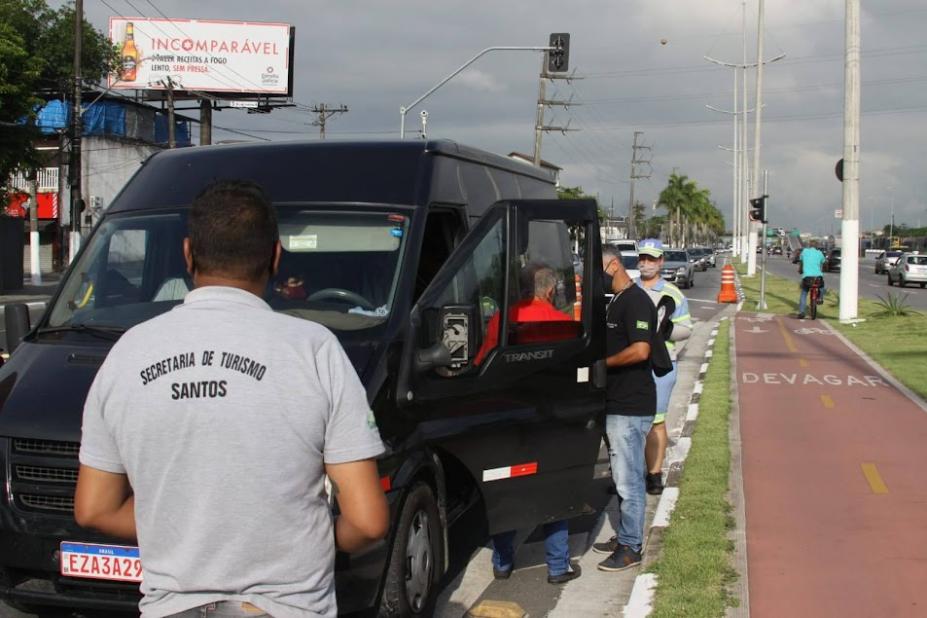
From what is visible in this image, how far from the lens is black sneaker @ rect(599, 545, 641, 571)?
630cm

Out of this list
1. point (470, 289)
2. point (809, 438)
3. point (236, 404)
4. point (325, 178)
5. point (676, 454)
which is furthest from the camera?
point (809, 438)

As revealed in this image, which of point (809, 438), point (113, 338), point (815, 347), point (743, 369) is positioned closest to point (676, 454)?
point (809, 438)

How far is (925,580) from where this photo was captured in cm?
612

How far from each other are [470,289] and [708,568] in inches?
90.9

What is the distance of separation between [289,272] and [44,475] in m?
1.56

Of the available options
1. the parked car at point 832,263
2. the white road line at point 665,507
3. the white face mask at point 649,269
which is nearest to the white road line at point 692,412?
the white road line at point 665,507

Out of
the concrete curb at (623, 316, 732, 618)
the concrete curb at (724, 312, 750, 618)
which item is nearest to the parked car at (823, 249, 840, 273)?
the concrete curb at (724, 312, 750, 618)

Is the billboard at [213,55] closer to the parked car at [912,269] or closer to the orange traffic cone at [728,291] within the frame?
the orange traffic cone at [728,291]

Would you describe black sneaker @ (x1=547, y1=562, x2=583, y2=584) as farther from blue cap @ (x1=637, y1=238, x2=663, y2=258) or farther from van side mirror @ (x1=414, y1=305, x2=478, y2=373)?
blue cap @ (x1=637, y1=238, x2=663, y2=258)

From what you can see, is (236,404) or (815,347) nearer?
(236,404)

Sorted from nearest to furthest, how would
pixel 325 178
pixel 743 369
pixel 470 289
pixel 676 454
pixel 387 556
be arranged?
pixel 387 556 → pixel 470 289 → pixel 325 178 → pixel 676 454 → pixel 743 369

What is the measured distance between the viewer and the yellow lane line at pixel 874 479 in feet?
27.4

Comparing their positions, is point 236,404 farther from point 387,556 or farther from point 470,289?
point 470,289

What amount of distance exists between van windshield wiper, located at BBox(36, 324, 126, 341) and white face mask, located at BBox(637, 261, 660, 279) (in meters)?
4.22
